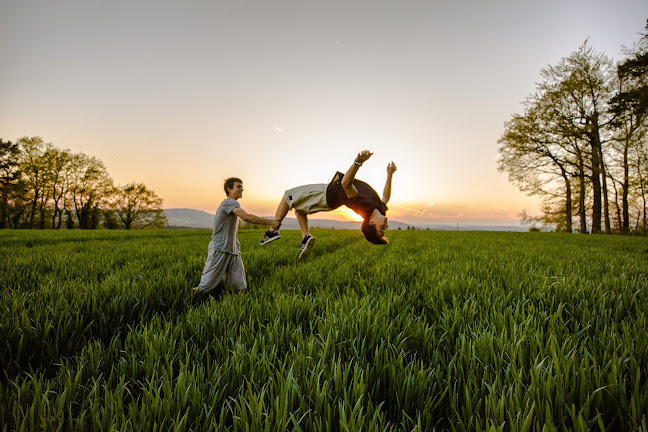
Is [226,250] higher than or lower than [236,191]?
lower

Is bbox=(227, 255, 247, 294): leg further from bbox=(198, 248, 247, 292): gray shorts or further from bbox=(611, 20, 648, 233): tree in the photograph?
bbox=(611, 20, 648, 233): tree

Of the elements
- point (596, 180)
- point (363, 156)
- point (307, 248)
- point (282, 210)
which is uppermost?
point (596, 180)

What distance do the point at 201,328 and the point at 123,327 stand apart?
101 centimetres

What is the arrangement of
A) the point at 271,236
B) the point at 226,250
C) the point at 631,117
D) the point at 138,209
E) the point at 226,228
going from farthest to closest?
the point at 138,209 → the point at 631,117 → the point at 271,236 → the point at 226,228 → the point at 226,250

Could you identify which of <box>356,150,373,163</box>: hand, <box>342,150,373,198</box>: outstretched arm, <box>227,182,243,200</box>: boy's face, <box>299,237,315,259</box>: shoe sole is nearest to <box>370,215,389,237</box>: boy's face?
<box>342,150,373,198</box>: outstretched arm

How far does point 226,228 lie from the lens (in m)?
4.04

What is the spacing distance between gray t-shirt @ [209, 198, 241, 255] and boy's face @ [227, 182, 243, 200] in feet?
0.63

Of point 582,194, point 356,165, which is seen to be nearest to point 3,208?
point 356,165

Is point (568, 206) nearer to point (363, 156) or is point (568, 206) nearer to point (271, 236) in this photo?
point (363, 156)

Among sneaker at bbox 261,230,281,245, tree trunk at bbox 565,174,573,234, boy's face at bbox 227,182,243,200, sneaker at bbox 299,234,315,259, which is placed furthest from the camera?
tree trunk at bbox 565,174,573,234

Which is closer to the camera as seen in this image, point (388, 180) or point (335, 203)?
point (335, 203)

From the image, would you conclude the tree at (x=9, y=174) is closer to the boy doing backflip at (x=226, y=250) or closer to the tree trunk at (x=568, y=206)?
the boy doing backflip at (x=226, y=250)

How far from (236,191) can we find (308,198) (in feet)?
4.86

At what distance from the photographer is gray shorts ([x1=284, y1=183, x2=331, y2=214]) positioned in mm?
5066
